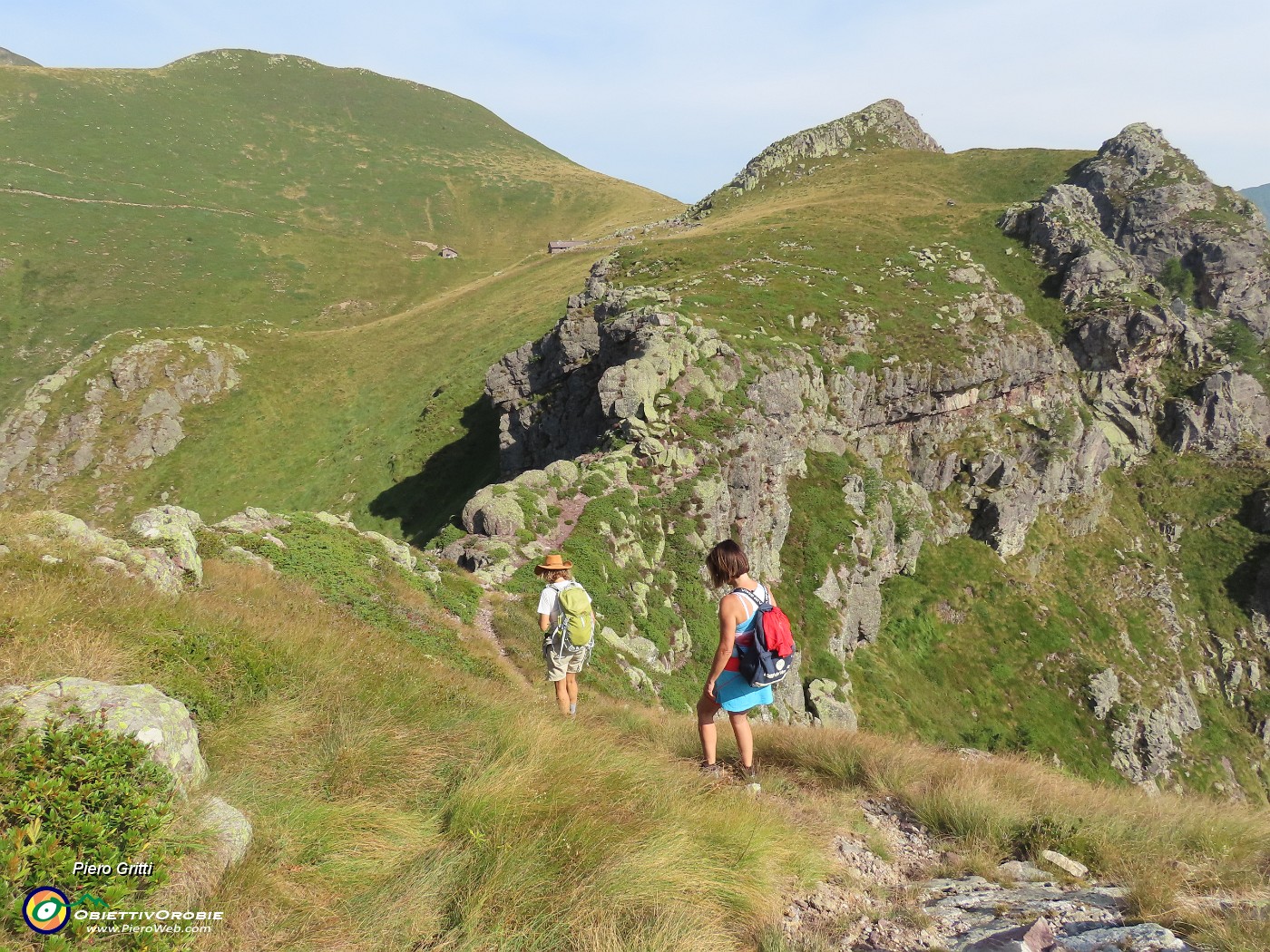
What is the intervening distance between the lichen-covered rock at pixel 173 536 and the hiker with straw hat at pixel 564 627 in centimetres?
638

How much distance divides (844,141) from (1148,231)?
52622 mm

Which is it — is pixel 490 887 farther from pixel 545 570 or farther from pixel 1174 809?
pixel 1174 809

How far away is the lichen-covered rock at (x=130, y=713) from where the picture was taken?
4578 millimetres

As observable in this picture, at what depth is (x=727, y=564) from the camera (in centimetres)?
770

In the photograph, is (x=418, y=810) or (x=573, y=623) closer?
(x=418, y=810)

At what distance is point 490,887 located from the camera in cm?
469

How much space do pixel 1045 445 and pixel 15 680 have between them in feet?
196

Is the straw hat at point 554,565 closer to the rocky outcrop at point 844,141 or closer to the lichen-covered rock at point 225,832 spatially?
the lichen-covered rock at point 225,832

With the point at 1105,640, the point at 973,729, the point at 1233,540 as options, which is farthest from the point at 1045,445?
the point at 973,729

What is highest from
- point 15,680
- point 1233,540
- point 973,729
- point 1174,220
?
point 1174,220

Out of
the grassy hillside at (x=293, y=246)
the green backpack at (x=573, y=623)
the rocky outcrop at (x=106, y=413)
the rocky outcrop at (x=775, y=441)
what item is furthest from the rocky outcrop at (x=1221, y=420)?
the rocky outcrop at (x=106, y=413)

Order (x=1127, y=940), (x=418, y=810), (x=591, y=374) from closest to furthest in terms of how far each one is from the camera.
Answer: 1. (x=1127, y=940)
2. (x=418, y=810)
3. (x=591, y=374)

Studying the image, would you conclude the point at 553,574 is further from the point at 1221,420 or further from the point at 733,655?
the point at 1221,420

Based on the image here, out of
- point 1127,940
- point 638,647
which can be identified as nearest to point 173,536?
point 638,647
